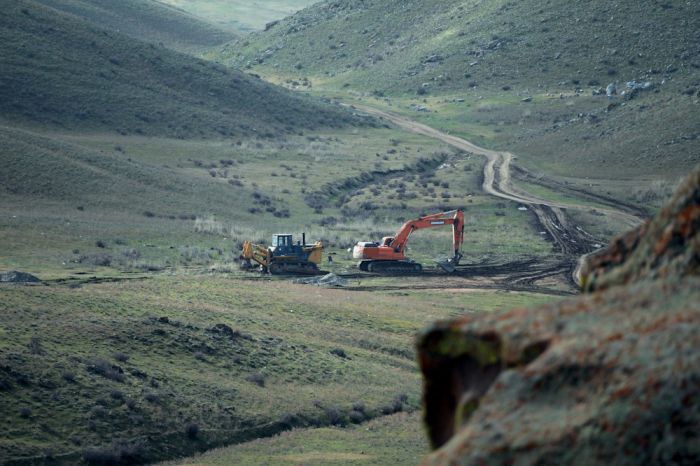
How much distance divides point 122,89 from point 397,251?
5384cm

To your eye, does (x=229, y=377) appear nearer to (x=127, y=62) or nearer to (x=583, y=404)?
(x=583, y=404)

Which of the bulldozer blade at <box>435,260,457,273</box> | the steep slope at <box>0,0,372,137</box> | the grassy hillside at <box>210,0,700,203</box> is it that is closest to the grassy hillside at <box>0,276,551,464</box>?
the bulldozer blade at <box>435,260,457,273</box>

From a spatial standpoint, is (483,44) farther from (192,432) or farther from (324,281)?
(192,432)

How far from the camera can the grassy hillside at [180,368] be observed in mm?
27359

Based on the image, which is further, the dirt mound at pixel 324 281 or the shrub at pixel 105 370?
the dirt mound at pixel 324 281

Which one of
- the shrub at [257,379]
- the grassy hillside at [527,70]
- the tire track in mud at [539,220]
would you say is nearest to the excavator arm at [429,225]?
the tire track in mud at [539,220]

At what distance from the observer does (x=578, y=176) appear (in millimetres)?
92125

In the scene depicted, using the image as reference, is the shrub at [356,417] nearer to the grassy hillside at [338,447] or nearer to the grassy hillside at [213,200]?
the grassy hillside at [338,447]

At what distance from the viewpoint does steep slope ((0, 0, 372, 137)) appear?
95.6 metres

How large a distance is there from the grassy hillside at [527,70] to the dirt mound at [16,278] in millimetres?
51095

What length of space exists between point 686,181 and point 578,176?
85.7 metres

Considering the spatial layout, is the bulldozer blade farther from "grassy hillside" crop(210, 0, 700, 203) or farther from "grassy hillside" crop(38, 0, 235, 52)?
"grassy hillside" crop(38, 0, 235, 52)

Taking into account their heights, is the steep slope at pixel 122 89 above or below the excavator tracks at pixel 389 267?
above

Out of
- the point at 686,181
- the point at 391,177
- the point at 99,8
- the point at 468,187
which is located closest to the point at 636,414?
the point at 686,181
